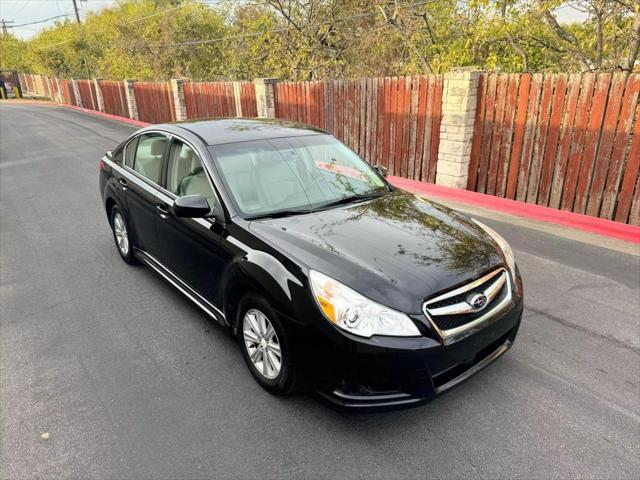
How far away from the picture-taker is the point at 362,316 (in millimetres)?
2438

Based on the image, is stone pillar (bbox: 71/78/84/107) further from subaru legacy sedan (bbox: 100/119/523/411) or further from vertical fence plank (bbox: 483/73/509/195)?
subaru legacy sedan (bbox: 100/119/523/411)

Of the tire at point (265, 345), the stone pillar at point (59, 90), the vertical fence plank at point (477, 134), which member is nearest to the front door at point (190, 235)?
the tire at point (265, 345)

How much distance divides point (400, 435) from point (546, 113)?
20.2ft

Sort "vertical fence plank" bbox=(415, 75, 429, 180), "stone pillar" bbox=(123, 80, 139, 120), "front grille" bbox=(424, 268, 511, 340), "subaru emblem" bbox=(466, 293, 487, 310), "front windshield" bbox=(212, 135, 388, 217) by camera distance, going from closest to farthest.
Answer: "front grille" bbox=(424, 268, 511, 340) < "subaru emblem" bbox=(466, 293, 487, 310) < "front windshield" bbox=(212, 135, 388, 217) < "vertical fence plank" bbox=(415, 75, 429, 180) < "stone pillar" bbox=(123, 80, 139, 120)

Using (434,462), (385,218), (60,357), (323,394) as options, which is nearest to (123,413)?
(60,357)

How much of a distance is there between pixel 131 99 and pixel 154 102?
9.08 feet

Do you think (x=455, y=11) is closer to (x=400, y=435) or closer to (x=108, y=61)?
(x=400, y=435)

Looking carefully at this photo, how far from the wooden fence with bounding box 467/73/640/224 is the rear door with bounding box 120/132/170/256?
582 cm

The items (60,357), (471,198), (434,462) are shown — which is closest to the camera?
(434,462)

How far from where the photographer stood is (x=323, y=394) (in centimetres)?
261

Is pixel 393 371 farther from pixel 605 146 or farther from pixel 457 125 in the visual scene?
pixel 457 125

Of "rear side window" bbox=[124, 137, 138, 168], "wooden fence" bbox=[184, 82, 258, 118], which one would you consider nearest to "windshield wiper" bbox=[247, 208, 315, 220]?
"rear side window" bbox=[124, 137, 138, 168]

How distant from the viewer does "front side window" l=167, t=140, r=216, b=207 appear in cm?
351

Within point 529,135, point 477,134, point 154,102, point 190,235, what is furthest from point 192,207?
point 154,102
